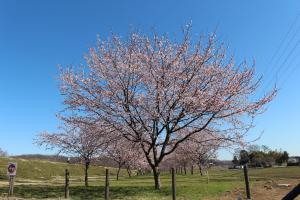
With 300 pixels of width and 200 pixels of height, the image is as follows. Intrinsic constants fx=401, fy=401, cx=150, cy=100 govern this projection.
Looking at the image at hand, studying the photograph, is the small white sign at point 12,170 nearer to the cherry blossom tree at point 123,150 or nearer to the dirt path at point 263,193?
the cherry blossom tree at point 123,150

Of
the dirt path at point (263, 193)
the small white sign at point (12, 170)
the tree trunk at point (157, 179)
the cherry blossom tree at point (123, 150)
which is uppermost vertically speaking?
the cherry blossom tree at point (123, 150)

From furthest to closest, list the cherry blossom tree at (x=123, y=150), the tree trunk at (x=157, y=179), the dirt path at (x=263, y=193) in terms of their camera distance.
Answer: the cherry blossom tree at (x=123, y=150), the tree trunk at (x=157, y=179), the dirt path at (x=263, y=193)

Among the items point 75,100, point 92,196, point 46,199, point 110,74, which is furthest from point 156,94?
point 46,199

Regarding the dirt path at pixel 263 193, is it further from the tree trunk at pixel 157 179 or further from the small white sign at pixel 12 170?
the small white sign at pixel 12 170

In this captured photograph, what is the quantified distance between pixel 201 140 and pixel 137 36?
30.0 feet

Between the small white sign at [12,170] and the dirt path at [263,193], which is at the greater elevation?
the small white sign at [12,170]

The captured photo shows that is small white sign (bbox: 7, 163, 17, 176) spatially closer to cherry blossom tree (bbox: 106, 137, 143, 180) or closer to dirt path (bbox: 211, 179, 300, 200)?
cherry blossom tree (bbox: 106, 137, 143, 180)

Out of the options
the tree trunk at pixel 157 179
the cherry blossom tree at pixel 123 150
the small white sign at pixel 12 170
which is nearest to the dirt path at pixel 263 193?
the tree trunk at pixel 157 179

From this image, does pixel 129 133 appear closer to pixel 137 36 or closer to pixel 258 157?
pixel 137 36

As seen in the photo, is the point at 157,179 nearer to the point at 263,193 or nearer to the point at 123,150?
the point at 263,193

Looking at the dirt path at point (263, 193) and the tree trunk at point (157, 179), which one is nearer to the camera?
the dirt path at point (263, 193)

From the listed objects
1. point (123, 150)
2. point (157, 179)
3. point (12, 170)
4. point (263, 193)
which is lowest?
point (263, 193)

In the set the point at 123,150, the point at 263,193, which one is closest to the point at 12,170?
the point at 263,193

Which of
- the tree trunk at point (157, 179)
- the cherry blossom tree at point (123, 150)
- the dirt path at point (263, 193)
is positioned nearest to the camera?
the dirt path at point (263, 193)
